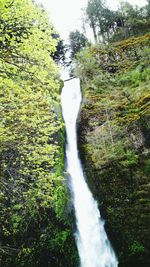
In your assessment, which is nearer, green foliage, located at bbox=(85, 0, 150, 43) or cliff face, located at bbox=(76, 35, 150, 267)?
cliff face, located at bbox=(76, 35, 150, 267)

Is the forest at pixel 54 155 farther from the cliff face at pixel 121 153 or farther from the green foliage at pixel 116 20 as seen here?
the green foliage at pixel 116 20

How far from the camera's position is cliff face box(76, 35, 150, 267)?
12.2m

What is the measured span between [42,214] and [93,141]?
4.87m

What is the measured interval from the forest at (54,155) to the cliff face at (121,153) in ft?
0.13

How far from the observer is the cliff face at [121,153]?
12.2m

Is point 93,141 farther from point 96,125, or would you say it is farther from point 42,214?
point 42,214

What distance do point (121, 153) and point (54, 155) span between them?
301 centimetres

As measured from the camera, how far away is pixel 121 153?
14.0 meters

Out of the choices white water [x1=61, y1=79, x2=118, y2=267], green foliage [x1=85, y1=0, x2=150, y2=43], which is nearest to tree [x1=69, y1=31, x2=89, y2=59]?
green foliage [x1=85, y1=0, x2=150, y2=43]

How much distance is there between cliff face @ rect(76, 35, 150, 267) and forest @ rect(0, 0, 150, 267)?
4cm

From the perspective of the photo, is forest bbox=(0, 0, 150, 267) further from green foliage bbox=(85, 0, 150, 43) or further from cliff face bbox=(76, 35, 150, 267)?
green foliage bbox=(85, 0, 150, 43)

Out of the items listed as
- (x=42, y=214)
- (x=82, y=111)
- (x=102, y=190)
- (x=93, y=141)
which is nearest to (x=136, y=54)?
(x=82, y=111)

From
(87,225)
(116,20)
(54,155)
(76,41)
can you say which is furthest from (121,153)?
(76,41)

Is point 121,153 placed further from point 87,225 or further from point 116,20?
point 116,20
